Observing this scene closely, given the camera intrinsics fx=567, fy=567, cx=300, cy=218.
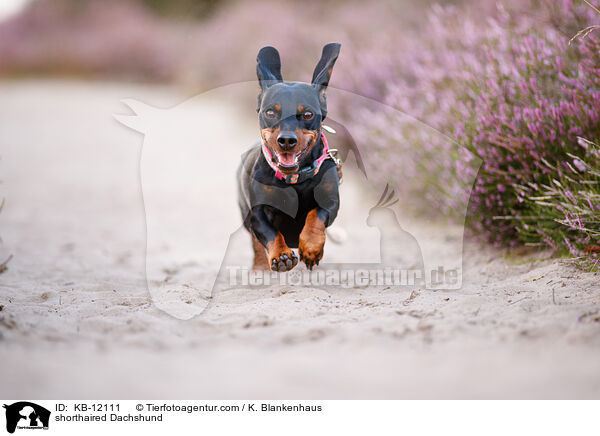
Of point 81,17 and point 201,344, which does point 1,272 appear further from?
point 81,17

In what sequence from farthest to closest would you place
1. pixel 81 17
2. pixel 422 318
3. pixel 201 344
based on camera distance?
pixel 81 17 < pixel 422 318 < pixel 201 344

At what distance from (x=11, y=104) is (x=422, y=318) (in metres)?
14.5

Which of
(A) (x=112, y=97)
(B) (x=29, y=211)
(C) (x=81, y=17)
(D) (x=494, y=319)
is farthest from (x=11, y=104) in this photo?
(D) (x=494, y=319)

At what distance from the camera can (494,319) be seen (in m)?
2.50

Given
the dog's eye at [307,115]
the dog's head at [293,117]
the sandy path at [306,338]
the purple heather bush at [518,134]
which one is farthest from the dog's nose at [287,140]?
the purple heather bush at [518,134]

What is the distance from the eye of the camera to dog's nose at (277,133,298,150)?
2.51 meters

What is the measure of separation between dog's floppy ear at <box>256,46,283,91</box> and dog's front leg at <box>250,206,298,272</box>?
0.64 metres

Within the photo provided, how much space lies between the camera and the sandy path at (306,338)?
6.49 ft

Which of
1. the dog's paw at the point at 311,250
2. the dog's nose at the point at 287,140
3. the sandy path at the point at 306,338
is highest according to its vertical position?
the dog's nose at the point at 287,140

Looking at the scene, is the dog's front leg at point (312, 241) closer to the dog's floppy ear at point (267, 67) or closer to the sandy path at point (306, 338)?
the sandy path at point (306, 338)

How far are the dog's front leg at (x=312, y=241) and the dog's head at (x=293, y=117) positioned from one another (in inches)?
12.4

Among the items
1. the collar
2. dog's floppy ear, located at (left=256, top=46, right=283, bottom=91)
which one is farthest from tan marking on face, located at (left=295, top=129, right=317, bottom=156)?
dog's floppy ear, located at (left=256, top=46, right=283, bottom=91)
